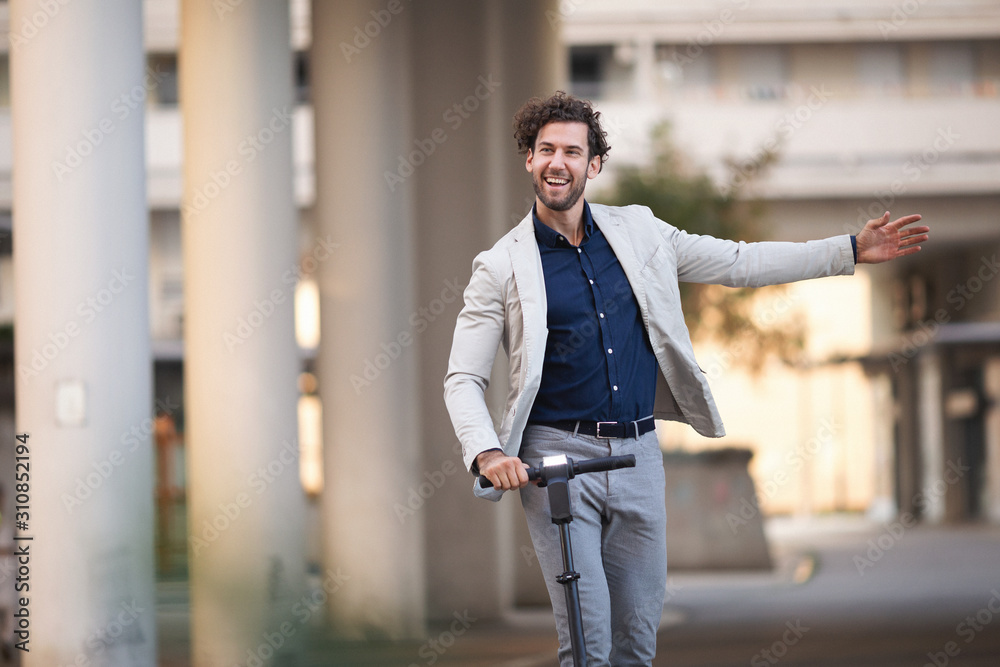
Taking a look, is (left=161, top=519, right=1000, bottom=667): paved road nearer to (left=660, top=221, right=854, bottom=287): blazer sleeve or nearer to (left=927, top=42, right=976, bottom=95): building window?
(left=660, top=221, right=854, bottom=287): blazer sleeve

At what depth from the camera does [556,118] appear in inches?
134

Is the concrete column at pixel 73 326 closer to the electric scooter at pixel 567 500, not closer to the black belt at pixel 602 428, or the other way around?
the black belt at pixel 602 428

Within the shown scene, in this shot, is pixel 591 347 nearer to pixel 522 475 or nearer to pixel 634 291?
pixel 634 291

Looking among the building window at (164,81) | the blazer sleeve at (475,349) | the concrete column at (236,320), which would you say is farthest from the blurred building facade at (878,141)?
the blazer sleeve at (475,349)

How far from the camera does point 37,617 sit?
6.50 m

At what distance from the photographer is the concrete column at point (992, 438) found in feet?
76.1

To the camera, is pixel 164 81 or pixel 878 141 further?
Result: pixel 878 141

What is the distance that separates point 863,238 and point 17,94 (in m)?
4.85

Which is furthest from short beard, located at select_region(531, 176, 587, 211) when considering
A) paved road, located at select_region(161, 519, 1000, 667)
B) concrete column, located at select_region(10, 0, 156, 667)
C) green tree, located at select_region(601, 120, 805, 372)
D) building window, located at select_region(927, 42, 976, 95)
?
building window, located at select_region(927, 42, 976, 95)

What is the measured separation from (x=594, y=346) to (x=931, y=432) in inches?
935

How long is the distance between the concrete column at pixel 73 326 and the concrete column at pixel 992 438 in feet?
64.8

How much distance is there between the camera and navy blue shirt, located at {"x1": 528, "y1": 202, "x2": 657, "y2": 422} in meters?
3.40

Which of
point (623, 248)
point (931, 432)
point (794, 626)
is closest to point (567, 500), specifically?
point (623, 248)

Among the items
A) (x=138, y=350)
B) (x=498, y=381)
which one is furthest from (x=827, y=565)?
(x=138, y=350)
